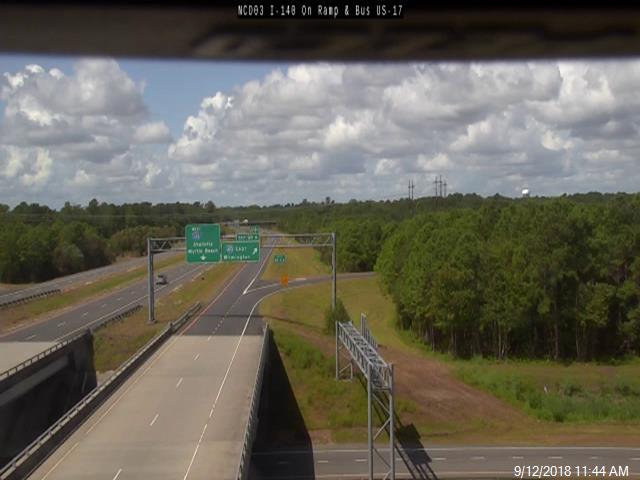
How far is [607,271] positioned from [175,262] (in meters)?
55.7

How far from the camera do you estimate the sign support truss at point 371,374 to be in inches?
732

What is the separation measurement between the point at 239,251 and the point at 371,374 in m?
12.4

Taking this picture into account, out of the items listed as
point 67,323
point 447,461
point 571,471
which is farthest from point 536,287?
point 67,323

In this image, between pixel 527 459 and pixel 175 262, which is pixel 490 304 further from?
pixel 175 262

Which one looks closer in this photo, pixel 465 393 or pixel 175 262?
pixel 465 393

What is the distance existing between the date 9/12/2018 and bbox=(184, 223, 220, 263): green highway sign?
15.2 meters

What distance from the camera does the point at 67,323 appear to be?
38.8 meters

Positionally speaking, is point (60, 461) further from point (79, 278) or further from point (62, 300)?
point (79, 278)

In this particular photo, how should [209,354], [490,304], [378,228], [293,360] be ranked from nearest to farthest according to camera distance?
[209,354]
[293,360]
[490,304]
[378,228]

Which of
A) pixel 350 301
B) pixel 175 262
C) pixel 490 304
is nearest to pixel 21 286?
pixel 350 301

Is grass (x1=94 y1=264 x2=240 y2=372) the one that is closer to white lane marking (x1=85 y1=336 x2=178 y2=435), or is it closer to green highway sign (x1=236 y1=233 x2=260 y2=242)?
white lane marking (x1=85 y1=336 x2=178 y2=435)

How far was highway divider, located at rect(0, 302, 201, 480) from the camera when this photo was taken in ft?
43.4

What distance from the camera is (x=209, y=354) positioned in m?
28.6

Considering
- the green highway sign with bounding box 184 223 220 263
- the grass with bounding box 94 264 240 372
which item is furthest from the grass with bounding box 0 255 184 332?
the green highway sign with bounding box 184 223 220 263
